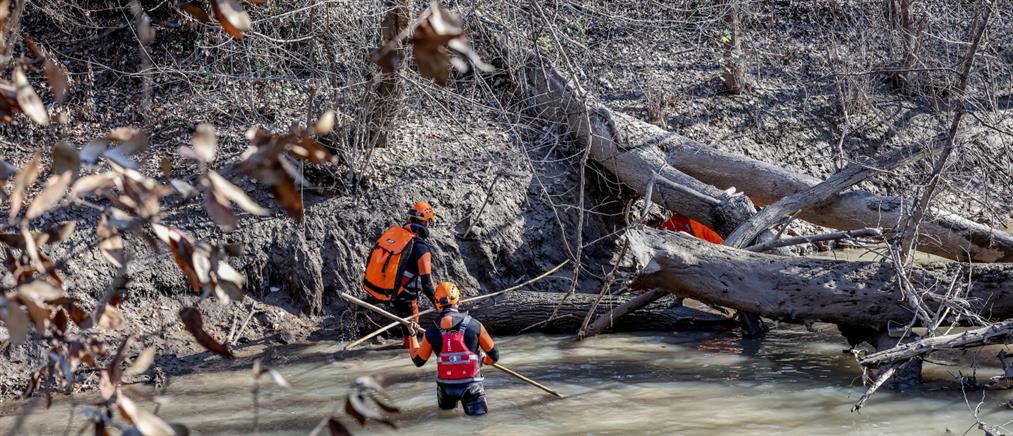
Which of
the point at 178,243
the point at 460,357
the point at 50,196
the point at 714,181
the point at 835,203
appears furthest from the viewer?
the point at 714,181

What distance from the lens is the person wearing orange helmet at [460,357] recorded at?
8117 millimetres

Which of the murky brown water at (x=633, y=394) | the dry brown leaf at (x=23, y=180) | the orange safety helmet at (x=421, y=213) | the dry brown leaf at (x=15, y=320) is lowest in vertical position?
the murky brown water at (x=633, y=394)

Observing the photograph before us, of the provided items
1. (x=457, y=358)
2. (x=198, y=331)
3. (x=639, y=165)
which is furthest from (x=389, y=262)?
(x=198, y=331)

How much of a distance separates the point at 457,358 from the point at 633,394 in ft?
5.74

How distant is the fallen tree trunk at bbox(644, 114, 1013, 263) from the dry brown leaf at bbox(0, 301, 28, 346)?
8134 millimetres

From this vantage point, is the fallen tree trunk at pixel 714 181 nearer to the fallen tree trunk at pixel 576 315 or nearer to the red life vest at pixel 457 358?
the fallen tree trunk at pixel 576 315

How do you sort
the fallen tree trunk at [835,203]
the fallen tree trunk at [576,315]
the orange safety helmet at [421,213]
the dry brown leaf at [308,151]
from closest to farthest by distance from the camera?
the dry brown leaf at [308,151] → the fallen tree trunk at [835,203] → the orange safety helmet at [421,213] → the fallen tree trunk at [576,315]

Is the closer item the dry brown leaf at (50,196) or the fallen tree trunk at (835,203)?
the dry brown leaf at (50,196)

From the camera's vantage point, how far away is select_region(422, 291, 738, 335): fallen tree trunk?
1083 cm

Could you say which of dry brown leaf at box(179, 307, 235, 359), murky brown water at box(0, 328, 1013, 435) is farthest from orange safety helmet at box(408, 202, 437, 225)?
dry brown leaf at box(179, 307, 235, 359)

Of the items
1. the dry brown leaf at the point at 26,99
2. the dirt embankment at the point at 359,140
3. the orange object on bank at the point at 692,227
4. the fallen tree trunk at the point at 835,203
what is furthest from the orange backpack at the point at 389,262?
the dry brown leaf at the point at 26,99

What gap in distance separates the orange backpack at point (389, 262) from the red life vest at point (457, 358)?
238 cm

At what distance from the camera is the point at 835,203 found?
1123 cm

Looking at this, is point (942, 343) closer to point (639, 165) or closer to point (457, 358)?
point (457, 358)
